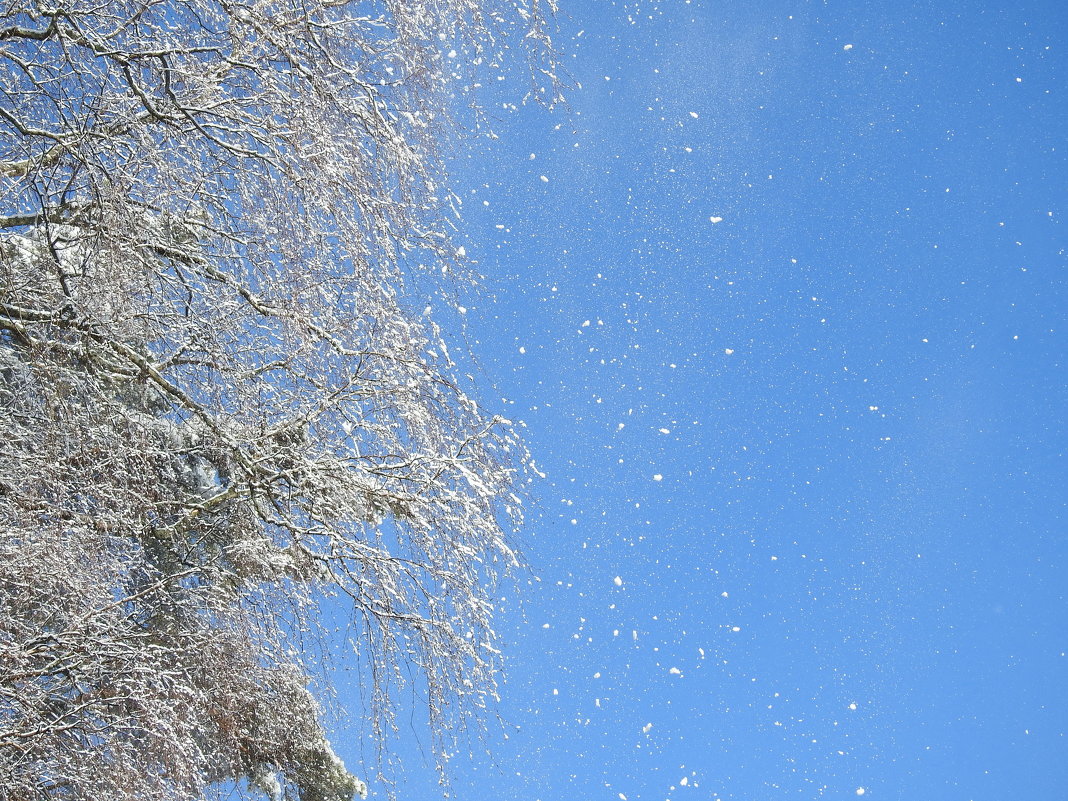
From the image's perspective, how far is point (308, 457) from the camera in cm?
338

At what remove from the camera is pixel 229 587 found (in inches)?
130

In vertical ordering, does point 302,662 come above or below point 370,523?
below

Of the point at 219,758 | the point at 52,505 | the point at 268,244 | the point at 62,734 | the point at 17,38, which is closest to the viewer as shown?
the point at 62,734

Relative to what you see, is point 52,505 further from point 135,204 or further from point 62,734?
point 135,204

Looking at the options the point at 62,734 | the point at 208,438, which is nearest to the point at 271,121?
the point at 208,438

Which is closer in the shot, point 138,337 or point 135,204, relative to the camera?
point 135,204

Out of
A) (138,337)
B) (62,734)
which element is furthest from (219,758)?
(138,337)

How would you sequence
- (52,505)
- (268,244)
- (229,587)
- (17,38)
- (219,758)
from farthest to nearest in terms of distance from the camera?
(219,758) < (229,587) < (268,244) < (17,38) < (52,505)

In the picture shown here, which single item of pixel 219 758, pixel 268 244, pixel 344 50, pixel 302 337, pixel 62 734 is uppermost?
pixel 344 50

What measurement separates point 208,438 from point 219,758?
4.08 feet

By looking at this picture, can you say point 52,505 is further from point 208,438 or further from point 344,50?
point 344,50

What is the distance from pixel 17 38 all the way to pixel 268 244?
2.97 feet

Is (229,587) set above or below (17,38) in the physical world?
below

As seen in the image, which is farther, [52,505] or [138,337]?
[138,337]
